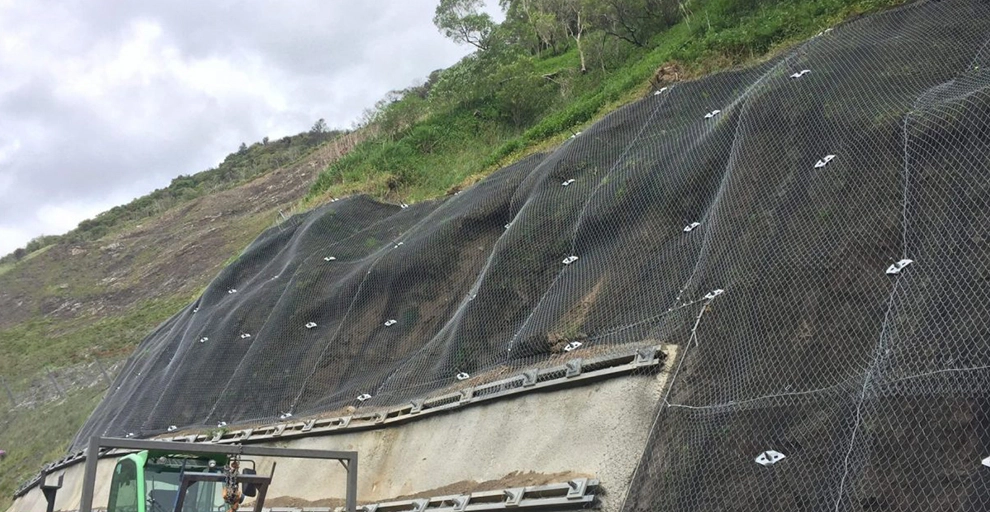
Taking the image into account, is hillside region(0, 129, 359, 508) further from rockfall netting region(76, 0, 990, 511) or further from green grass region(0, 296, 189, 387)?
rockfall netting region(76, 0, 990, 511)

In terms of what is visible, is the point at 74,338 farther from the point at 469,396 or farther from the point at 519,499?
the point at 519,499

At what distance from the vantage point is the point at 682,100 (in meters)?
11.9

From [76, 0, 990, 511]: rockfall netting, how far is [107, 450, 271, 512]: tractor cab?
11.3 ft

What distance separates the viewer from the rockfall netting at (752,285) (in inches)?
223

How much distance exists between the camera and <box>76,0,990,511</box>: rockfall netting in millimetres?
5676

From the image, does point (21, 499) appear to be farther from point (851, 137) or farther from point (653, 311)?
point (851, 137)

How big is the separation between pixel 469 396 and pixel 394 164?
16.1 meters

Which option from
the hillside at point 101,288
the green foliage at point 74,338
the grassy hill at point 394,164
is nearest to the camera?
the grassy hill at point 394,164

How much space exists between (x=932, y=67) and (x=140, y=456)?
857 cm

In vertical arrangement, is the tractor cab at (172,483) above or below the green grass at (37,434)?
above

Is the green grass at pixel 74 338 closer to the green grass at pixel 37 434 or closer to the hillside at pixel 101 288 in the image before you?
the hillside at pixel 101 288

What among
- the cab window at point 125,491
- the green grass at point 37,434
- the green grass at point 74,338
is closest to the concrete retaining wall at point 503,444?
the cab window at point 125,491

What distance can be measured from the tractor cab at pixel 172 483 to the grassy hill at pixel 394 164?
11158mm

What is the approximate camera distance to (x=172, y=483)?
27.5 ft
